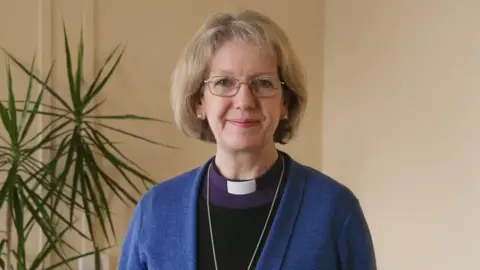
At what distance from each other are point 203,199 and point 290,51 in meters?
0.41

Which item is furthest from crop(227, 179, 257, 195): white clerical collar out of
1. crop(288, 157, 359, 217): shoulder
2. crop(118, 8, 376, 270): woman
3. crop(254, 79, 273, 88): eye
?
crop(254, 79, 273, 88): eye

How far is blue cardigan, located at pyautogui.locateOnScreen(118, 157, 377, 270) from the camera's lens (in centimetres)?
127

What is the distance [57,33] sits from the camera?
256 centimetres

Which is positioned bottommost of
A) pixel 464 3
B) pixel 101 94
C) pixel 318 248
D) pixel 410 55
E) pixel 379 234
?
pixel 379 234

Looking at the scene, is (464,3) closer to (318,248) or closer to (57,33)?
(318,248)

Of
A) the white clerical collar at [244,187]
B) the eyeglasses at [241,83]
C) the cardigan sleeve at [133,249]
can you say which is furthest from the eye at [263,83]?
the cardigan sleeve at [133,249]

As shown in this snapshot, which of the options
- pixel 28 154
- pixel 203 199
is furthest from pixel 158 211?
pixel 28 154

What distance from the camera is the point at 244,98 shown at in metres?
1.28

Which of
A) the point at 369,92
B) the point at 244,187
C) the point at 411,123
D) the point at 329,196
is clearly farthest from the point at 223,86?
the point at 369,92

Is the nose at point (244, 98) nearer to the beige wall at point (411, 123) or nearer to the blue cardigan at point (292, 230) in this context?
the blue cardigan at point (292, 230)

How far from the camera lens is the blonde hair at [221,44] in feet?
4.37

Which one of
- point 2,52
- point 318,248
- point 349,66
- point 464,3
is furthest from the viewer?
point 349,66

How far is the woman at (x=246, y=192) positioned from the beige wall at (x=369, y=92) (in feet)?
3.40

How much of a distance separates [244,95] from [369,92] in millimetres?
1634
